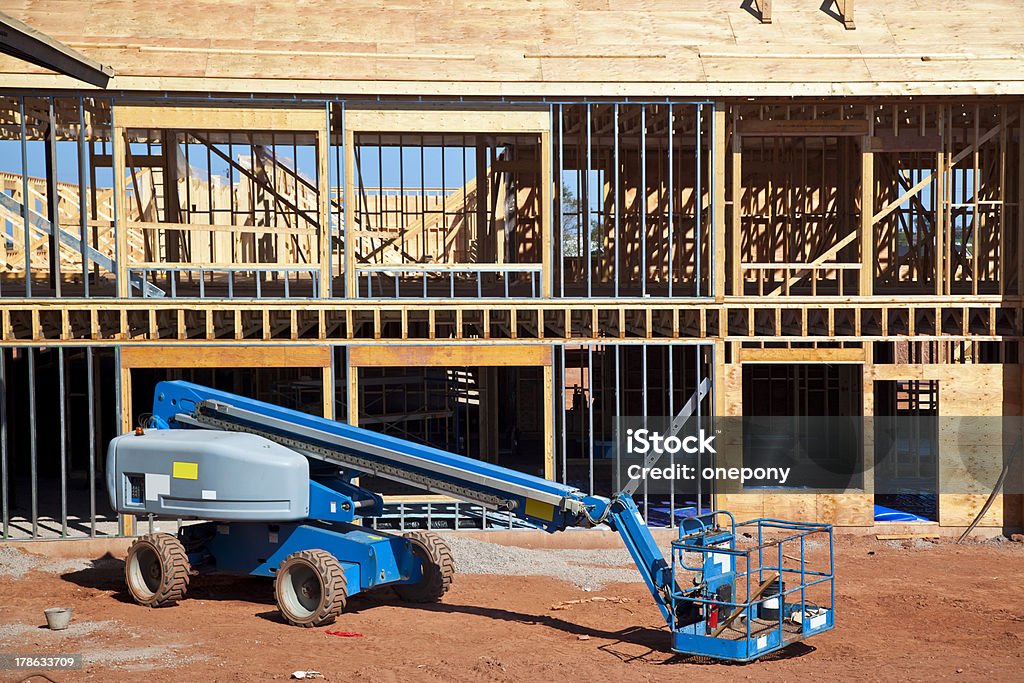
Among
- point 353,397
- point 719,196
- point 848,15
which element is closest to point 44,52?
point 353,397

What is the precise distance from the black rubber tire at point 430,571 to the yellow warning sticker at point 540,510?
219cm

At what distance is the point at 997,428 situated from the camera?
18609mm

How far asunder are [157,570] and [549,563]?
5.67 m

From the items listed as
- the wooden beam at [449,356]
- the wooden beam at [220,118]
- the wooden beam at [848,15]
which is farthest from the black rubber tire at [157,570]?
the wooden beam at [848,15]

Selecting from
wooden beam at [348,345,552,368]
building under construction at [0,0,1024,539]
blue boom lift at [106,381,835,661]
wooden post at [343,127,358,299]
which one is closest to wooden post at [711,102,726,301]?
building under construction at [0,0,1024,539]

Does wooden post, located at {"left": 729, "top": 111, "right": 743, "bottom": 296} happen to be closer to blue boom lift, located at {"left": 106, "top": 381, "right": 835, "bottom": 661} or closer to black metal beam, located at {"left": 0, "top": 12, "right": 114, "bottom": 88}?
blue boom lift, located at {"left": 106, "top": 381, "right": 835, "bottom": 661}

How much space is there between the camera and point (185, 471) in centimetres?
1322

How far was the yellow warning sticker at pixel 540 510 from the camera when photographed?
12.1 m

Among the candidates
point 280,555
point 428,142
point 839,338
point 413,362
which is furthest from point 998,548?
point 428,142

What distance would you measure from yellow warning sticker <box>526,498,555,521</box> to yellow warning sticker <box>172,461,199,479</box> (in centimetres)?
389

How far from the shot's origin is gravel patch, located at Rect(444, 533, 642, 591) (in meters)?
16.0

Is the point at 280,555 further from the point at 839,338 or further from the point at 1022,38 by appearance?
the point at 1022,38

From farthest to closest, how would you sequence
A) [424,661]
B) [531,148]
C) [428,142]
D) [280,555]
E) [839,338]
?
[428,142]
[531,148]
[839,338]
[280,555]
[424,661]

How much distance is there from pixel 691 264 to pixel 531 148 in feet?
15.5
